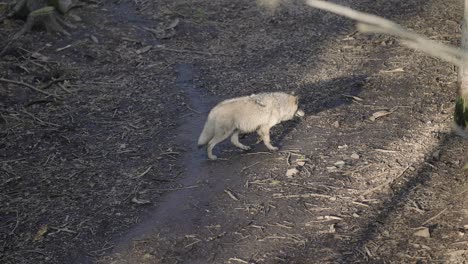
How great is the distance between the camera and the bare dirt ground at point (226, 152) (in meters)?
6.30

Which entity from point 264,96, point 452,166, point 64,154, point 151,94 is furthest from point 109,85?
point 452,166

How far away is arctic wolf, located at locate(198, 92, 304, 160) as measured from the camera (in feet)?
25.9

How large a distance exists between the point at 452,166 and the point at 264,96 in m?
2.46

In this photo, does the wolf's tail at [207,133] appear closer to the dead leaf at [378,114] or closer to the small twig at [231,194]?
the small twig at [231,194]

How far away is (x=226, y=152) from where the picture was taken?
27.1ft

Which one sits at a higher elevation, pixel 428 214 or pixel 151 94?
pixel 428 214

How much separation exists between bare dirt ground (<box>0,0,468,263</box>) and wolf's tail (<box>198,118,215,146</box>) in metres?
0.25

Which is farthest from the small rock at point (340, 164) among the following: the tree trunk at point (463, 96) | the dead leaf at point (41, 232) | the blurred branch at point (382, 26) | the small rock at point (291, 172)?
the blurred branch at point (382, 26)

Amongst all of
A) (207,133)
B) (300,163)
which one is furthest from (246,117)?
(300,163)

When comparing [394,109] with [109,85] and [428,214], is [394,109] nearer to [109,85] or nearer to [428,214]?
[428,214]

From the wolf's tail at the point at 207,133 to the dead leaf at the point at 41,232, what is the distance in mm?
2204

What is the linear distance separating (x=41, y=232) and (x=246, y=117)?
2.82 m

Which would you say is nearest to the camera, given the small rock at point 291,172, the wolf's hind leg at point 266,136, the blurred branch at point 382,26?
the blurred branch at point 382,26

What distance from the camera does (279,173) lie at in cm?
754
